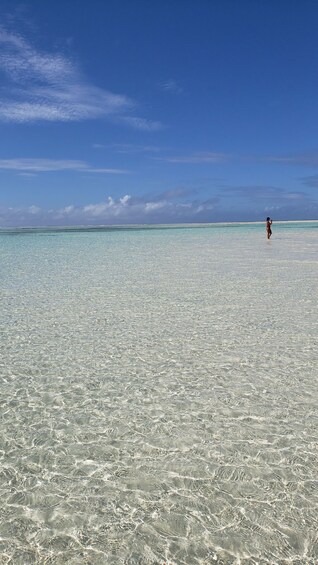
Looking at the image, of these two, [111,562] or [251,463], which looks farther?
[251,463]

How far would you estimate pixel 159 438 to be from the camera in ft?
13.8

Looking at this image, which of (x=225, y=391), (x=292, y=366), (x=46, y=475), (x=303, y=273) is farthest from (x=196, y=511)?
(x=303, y=273)

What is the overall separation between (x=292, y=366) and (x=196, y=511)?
11.3ft

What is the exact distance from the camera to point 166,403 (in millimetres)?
4961

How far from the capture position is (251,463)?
3.74 metres

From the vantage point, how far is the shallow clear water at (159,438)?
2885 millimetres

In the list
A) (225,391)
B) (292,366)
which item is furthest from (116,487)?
(292,366)

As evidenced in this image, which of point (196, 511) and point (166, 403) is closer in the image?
point (196, 511)

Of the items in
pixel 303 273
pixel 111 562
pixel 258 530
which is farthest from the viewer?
pixel 303 273

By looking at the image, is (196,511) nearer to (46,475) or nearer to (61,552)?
(61,552)

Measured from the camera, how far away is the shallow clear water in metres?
2.88

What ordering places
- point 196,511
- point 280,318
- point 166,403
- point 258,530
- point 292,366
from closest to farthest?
point 258,530 → point 196,511 → point 166,403 → point 292,366 → point 280,318

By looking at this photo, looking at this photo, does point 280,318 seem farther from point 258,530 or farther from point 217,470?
point 258,530

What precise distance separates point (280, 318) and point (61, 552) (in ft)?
23.2
